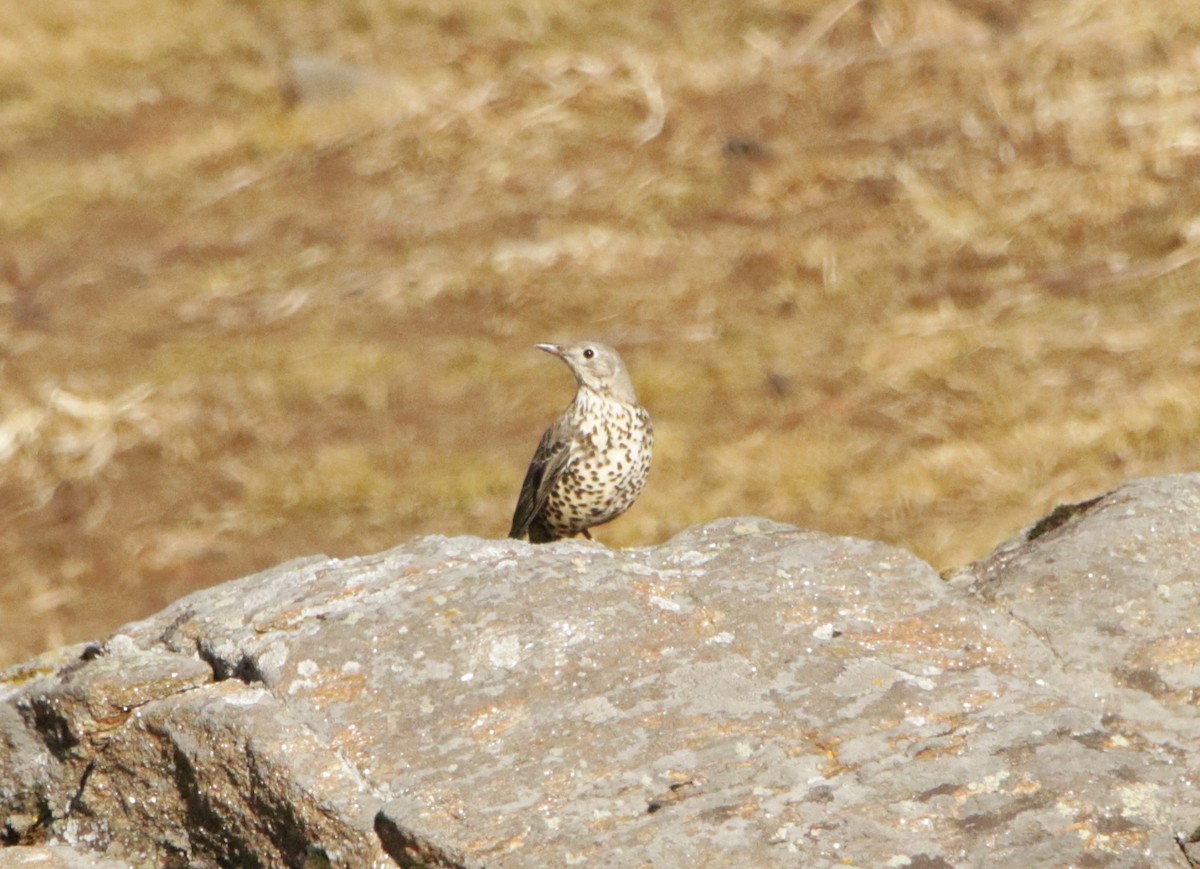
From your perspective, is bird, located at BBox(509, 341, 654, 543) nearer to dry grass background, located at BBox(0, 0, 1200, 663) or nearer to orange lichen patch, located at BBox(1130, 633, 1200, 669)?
dry grass background, located at BBox(0, 0, 1200, 663)

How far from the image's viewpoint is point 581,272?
48.0ft

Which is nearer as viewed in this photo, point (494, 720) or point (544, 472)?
point (494, 720)

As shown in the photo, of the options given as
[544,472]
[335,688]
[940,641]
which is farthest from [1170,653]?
[544,472]

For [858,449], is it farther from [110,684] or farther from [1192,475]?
[110,684]

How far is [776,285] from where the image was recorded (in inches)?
559

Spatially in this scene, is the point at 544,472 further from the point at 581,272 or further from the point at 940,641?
the point at 581,272

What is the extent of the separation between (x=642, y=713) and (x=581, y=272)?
9.85m

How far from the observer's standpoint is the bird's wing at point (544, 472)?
8609 millimetres

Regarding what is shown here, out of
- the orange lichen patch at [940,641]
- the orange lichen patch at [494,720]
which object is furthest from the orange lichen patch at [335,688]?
the orange lichen patch at [940,641]

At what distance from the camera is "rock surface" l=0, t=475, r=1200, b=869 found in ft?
15.0

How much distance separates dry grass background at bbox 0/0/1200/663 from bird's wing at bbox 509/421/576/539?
2986 millimetres

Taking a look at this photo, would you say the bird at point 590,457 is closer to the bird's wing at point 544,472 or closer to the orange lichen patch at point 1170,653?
the bird's wing at point 544,472

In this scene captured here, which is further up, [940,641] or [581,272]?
[940,641]

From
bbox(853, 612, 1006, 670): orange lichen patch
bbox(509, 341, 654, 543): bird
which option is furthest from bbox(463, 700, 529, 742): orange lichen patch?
bbox(509, 341, 654, 543): bird
